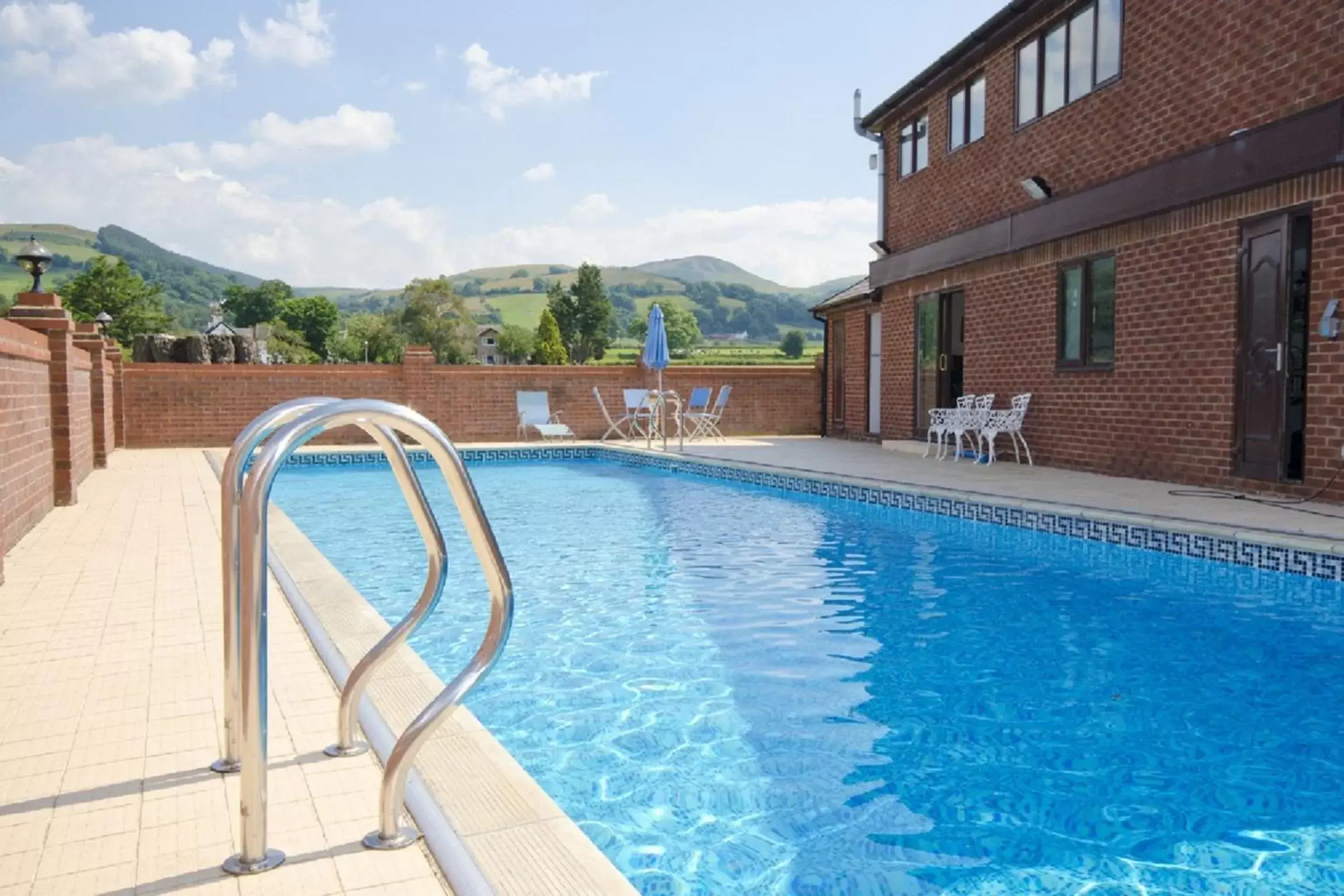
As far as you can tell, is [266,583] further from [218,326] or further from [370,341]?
[370,341]

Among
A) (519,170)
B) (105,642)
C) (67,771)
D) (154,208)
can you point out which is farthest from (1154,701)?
(519,170)

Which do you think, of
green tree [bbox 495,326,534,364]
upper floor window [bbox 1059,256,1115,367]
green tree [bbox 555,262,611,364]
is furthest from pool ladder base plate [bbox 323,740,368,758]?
green tree [bbox 495,326,534,364]

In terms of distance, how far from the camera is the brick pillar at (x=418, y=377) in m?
16.8

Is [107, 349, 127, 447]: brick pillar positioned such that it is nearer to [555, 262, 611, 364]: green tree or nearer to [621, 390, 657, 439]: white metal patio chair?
[621, 390, 657, 439]: white metal patio chair

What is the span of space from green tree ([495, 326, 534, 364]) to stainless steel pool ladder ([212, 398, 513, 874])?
334ft

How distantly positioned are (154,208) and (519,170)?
13032 millimetres

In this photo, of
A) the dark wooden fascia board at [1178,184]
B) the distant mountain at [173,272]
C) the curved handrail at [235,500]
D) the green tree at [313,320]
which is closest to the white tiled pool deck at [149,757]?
the curved handrail at [235,500]

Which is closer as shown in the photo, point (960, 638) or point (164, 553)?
point (960, 638)

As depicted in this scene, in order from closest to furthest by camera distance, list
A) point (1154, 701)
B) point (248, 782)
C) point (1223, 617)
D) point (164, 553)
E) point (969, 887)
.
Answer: point (248, 782)
point (969, 887)
point (1154, 701)
point (1223, 617)
point (164, 553)

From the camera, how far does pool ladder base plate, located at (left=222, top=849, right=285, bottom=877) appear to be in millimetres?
2035

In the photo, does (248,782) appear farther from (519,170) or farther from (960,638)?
(519,170)

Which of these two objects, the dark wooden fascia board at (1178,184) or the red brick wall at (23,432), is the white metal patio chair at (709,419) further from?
the red brick wall at (23,432)

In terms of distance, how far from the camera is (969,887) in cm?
248

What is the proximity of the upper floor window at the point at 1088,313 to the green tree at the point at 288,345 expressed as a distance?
2775 inches
